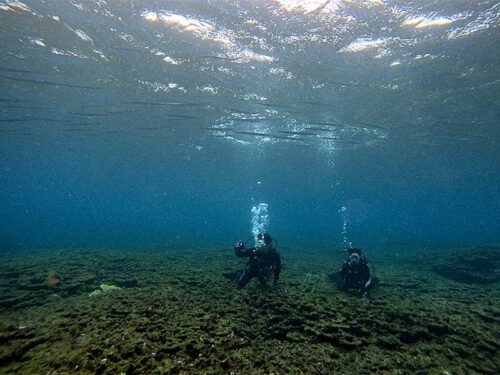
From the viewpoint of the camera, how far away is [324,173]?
4672cm

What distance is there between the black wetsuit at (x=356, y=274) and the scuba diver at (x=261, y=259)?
2607 mm

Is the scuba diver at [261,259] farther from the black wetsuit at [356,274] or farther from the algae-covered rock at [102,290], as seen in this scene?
the algae-covered rock at [102,290]

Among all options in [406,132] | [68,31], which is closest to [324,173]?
[406,132]

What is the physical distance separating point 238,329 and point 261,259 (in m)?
3.61

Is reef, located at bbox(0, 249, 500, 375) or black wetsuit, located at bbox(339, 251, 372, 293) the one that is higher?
black wetsuit, located at bbox(339, 251, 372, 293)

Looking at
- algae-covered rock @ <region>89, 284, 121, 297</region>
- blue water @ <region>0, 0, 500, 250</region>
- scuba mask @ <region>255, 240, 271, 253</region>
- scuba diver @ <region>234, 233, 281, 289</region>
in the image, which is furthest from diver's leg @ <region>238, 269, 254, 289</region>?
blue water @ <region>0, 0, 500, 250</region>

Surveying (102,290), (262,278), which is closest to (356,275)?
(262,278)

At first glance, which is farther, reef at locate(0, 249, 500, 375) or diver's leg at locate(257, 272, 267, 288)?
diver's leg at locate(257, 272, 267, 288)

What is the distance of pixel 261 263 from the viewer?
978 centimetres

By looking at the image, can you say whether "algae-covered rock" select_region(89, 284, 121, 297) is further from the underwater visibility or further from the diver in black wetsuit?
A: the diver in black wetsuit

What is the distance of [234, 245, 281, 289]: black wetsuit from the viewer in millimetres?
9578

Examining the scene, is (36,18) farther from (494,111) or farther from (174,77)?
(494,111)

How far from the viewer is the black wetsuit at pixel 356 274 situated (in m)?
9.60

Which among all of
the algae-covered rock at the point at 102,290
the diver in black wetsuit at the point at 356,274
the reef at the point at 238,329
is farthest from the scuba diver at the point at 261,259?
the algae-covered rock at the point at 102,290
